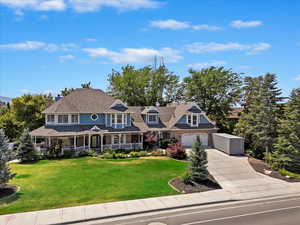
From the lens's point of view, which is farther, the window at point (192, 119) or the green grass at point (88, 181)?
the window at point (192, 119)

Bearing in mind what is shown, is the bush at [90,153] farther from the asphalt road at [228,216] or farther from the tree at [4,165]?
the asphalt road at [228,216]

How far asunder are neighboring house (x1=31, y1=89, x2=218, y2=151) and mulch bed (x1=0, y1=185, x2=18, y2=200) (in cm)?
1100

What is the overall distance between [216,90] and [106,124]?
20185 mm

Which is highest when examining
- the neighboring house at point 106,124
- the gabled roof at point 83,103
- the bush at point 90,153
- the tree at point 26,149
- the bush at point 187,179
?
the gabled roof at point 83,103

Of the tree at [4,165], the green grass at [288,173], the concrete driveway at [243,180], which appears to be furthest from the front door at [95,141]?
the green grass at [288,173]

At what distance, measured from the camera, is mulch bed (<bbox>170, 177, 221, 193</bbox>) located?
1691 centimetres

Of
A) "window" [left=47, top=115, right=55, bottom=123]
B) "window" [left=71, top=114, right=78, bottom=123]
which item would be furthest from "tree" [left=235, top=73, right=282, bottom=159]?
"window" [left=47, top=115, right=55, bottom=123]

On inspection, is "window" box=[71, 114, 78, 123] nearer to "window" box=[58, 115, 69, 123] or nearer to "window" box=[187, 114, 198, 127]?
"window" box=[58, 115, 69, 123]

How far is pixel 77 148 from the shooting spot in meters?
29.5

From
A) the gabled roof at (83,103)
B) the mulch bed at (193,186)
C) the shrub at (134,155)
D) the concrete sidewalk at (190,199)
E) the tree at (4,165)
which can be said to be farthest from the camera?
the gabled roof at (83,103)

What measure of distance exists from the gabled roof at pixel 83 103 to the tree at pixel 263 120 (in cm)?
1872

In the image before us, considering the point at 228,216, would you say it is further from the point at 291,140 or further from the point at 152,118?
the point at 152,118

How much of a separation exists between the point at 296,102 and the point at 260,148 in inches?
318

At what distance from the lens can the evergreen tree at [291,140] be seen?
76.0 ft
